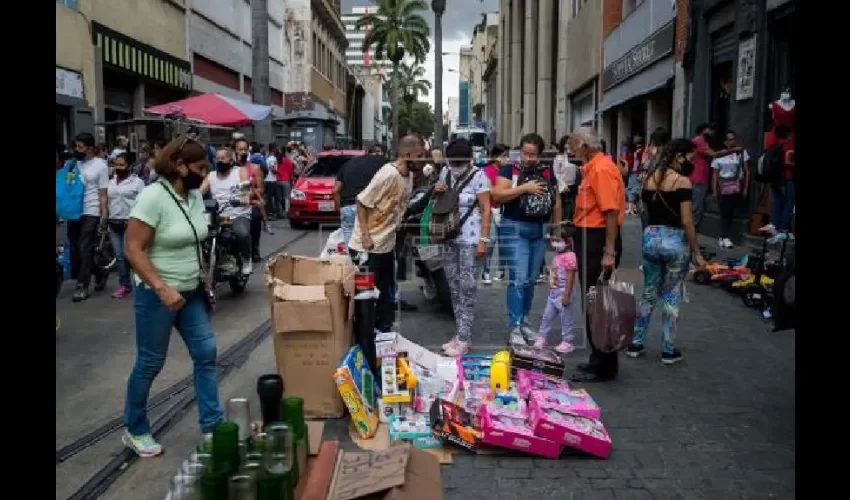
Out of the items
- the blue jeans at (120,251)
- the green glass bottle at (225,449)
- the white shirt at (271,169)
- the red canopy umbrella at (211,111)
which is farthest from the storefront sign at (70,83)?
the green glass bottle at (225,449)

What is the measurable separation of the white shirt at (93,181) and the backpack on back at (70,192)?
0.05 metres

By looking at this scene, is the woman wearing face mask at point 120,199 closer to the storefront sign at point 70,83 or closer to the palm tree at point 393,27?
the storefront sign at point 70,83

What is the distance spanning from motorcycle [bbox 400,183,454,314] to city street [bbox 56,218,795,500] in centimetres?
31

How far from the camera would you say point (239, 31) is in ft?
122

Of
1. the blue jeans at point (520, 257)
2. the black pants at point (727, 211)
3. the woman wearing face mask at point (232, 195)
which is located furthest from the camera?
the black pants at point (727, 211)

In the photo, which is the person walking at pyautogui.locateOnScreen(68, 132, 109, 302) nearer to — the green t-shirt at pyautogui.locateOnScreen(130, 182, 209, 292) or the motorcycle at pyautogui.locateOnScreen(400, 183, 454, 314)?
the motorcycle at pyautogui.locateOnScreen(400, 183, 454, 314)

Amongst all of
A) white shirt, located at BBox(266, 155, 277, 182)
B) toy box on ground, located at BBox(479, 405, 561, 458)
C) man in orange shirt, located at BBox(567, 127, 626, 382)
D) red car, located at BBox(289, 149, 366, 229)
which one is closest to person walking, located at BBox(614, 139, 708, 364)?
man in orange shirt, located at BBox(567, 127, 626, 382)

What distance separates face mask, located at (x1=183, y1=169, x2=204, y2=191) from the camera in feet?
15.2

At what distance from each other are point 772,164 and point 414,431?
5645mm

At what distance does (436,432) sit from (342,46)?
73.9 meters

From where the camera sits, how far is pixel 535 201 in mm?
6883

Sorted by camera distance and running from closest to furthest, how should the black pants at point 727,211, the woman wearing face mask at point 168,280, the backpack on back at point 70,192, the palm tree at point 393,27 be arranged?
the woman wearing face mask at point 168,280 → the backpack on back at point 70,192 → the black pants at point 727,211 → the palm tree at point 393,27

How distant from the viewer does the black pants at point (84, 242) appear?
9438 millimetres
